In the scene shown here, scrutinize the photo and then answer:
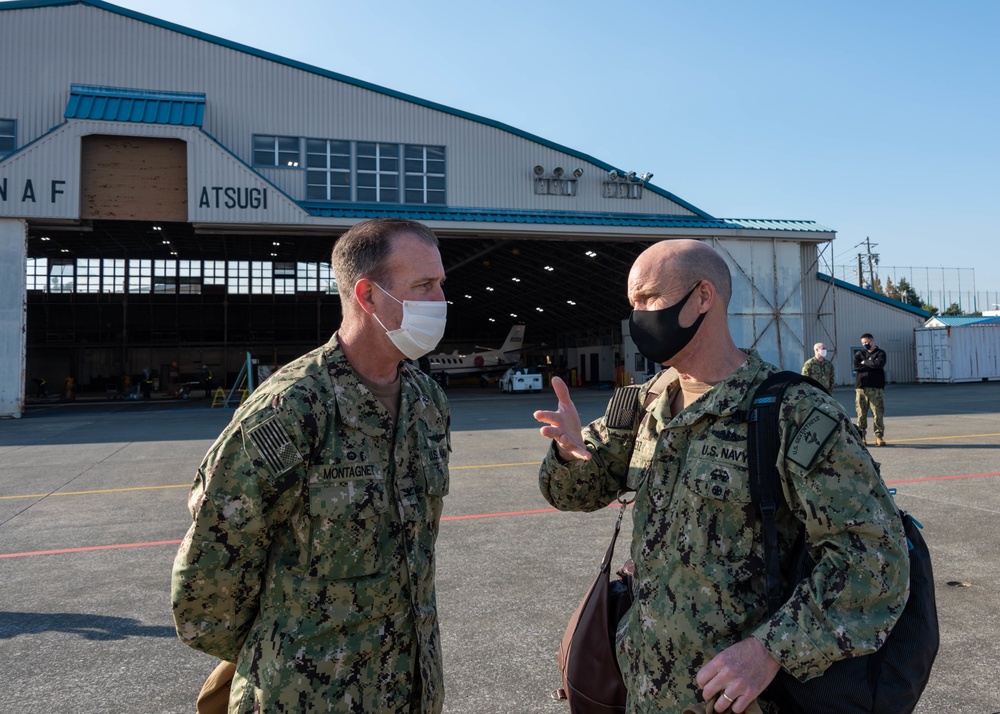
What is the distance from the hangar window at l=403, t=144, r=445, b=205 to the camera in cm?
2508

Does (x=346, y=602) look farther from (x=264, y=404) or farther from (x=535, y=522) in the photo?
(x=535, y=522)

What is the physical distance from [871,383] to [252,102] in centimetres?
2220

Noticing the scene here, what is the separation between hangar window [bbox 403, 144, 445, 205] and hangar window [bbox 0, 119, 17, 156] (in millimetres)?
13211

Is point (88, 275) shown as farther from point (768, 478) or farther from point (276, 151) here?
point (768, 478)

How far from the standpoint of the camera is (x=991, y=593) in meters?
4.54

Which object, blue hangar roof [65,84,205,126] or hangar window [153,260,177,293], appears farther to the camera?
hangar window [153,260,177,293]

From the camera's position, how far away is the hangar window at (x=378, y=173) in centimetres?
2467

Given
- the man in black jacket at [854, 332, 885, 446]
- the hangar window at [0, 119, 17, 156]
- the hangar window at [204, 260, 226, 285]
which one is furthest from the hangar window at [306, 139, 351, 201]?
the hangar window at [204, 260, 226, 285]

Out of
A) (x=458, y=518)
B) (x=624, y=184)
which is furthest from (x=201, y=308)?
(x=458, y=518)

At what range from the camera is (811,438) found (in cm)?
181

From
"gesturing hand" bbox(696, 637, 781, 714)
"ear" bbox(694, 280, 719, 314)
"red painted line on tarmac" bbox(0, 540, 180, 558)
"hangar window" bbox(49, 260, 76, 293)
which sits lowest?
"red painted line on tarmac" bbox(0, 540, 180, 558)

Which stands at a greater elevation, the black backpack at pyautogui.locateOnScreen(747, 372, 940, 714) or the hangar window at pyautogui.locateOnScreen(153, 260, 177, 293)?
the hangar window at pyautogui.locateOnScreen(153, 260, 177, 293)

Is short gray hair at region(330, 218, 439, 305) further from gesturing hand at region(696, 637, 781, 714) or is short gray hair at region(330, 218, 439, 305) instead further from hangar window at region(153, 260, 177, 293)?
hangar window at region(153, 260, 177, 293)

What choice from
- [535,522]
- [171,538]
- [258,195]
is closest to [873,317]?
[258,195]
